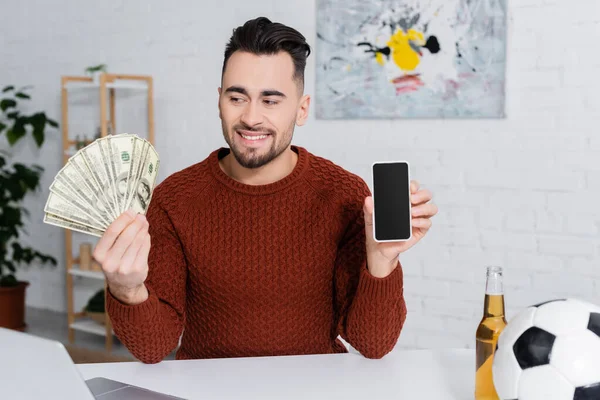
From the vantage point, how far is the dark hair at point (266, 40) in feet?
5.07

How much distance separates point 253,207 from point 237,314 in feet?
0.79

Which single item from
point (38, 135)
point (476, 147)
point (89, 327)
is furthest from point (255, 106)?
point (38, 135)

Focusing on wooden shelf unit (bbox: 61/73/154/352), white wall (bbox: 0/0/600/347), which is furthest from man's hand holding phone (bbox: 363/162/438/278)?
wooden shelf unit (bbox: 61/73/154/352)

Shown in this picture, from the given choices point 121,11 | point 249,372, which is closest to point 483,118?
point 249,372

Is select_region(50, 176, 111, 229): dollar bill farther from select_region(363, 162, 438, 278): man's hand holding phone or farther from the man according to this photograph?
select_region(363, 162, 438, 278): man's hand holding phone

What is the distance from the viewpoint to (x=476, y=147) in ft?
9.07

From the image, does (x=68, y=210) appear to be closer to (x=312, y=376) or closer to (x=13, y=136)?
(x=312, y=376)

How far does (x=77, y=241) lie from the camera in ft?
13.9

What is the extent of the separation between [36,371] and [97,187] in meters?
0.66

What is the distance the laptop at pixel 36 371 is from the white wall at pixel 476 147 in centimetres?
218

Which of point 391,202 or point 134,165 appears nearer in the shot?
point 391,202

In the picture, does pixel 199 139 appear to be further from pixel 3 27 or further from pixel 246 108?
pixel 246 108

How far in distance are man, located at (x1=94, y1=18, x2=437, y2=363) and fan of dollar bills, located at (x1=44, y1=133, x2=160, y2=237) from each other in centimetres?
16

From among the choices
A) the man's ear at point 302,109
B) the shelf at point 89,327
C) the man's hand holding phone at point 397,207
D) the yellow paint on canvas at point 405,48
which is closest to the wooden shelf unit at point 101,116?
the shelf at point 89,327
